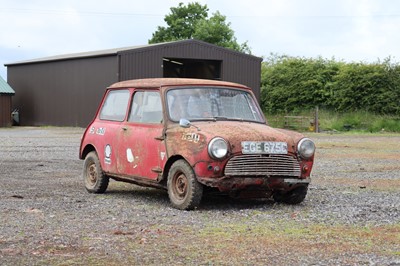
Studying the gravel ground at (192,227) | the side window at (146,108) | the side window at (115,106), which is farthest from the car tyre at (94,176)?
the side window at (146,108)

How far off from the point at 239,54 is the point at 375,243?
32.4m

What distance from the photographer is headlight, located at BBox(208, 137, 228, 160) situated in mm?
8898

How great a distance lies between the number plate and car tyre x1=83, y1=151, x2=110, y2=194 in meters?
2.83

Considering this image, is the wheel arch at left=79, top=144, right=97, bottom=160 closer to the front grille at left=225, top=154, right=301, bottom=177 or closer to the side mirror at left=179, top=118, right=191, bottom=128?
the side mirror at left=179, top=118, right=191, bottom=128

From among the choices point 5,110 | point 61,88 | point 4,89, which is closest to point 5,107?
point 5,110

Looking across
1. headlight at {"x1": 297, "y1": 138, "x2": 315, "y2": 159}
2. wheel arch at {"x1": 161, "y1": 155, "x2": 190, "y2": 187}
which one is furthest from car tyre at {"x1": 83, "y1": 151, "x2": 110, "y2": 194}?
headlight at {"x1": 297, "y1": 138, "x2": 315, "y2": 159}

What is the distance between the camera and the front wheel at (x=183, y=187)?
904 cm

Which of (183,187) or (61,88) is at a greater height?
(61,88)

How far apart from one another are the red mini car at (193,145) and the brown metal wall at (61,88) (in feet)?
80.9

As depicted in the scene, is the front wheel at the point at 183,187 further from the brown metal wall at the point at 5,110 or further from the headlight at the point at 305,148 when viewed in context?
the brown metal wall at the point at 5,110

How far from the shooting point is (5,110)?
41781mm

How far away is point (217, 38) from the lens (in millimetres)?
68125

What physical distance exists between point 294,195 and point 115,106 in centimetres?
313

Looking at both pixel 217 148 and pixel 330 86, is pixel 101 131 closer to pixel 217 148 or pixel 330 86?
pixel 217 148
